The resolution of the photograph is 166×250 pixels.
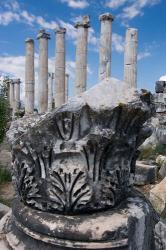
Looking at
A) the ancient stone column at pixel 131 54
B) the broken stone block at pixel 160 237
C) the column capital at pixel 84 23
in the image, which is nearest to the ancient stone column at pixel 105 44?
the ancient stone column at pixel 131 54

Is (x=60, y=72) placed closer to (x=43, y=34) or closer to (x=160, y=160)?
(x=43, y=34)

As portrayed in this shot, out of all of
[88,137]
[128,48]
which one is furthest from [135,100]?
[128,48]

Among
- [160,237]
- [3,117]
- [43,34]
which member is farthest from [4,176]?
[43,34]

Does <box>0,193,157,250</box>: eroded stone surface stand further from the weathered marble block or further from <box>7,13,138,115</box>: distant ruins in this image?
<box>7,13,138,115</box>: distant ruins

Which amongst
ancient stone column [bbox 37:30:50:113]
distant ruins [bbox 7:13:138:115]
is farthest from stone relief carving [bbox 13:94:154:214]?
ancient stone column [bbox 37:30:50:113]

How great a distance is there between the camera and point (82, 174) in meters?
2.22

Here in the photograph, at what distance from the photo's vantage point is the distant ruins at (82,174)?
2145mm

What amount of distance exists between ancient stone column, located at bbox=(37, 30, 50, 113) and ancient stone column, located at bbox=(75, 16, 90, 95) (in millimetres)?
4432

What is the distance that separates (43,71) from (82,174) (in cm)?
2525

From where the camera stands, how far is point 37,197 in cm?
230

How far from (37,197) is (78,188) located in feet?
0.94

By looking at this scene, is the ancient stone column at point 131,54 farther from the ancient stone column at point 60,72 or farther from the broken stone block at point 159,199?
the broken stone block at point 159,199

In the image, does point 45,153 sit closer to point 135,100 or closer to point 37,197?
point 37,197

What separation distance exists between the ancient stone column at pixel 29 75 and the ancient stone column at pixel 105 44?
29.7 feet
